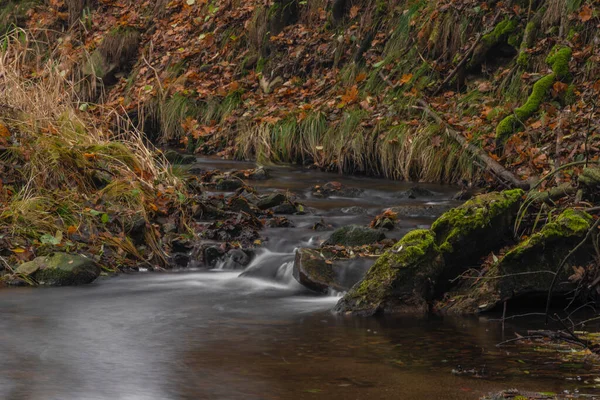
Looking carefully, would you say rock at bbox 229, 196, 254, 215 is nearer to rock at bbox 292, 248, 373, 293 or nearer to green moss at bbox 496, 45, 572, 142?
rock at bbox 292, 248, 373, 293

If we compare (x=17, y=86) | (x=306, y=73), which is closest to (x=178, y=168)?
(x=17, y=86)

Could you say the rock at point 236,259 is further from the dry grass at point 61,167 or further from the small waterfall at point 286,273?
the dry grass at point 61,167

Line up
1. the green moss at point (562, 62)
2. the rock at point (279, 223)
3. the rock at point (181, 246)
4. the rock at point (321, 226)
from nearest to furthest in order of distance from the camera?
1. the rock at point (181, 246)
2. the rock at point (321, 226)
3. the rock at point (279, 223)
4. the green moss at point (562, 62)

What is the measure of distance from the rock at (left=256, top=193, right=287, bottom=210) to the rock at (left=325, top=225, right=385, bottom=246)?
5.55 ft

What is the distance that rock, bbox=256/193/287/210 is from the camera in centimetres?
936

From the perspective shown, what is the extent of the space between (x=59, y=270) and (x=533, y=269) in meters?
3.70

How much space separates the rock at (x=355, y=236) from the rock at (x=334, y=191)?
8.59 ft

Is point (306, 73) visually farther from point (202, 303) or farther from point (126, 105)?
point (202, 303)

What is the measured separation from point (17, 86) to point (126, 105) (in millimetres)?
→ 6835

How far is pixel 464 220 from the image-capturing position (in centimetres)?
661

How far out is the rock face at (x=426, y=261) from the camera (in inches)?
246

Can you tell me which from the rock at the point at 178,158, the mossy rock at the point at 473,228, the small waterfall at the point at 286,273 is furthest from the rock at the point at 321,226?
the rock at the point at 178,158

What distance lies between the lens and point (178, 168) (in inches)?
396

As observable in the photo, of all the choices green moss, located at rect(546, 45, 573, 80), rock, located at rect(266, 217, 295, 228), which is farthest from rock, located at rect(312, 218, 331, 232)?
green moss, located at rect(546, 45, 573, 80)
